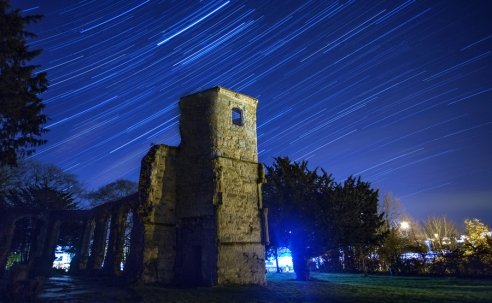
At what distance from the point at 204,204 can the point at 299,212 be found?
238 inches

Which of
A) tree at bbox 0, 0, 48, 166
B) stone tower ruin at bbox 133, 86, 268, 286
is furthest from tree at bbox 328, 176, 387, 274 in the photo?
tree at bbox 0, 0, 48, 166

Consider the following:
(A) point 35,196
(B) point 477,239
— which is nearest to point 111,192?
(A) point 35,196

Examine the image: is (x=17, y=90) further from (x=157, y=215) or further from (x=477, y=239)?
(x=477, y=239)

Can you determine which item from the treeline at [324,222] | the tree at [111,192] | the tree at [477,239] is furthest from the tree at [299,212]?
the tree at [111,192]

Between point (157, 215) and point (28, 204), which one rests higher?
point (28, 204)

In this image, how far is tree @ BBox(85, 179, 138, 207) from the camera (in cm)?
2926

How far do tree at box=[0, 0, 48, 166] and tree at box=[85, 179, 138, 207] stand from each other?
17.7 m

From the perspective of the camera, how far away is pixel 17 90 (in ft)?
36.9

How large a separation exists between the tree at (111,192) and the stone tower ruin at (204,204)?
1778 cm

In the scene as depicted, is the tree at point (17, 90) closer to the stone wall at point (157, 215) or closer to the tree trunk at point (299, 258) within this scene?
the stone wall at point (157, 215)

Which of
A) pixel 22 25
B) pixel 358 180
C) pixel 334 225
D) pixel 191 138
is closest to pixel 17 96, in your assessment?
pixel 22 25

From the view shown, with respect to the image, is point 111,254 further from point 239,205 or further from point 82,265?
point 239,205

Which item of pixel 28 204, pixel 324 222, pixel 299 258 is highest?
pixel 28 204

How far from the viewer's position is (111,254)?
666 inches
